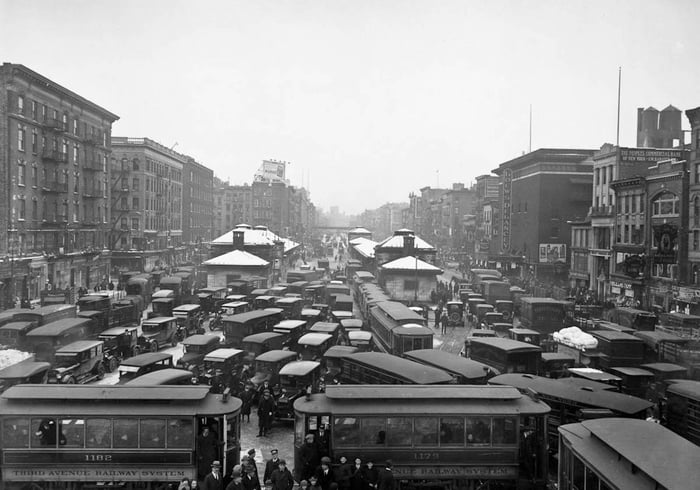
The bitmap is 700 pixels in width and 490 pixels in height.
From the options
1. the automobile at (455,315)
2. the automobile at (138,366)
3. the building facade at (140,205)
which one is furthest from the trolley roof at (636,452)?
the building facade at (140,205)

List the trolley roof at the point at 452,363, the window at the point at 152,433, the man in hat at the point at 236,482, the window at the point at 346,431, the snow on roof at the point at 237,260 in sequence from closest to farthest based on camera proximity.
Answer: the man in hat at the point at 236,482
the window at the point at 152,433
the window at the point at 346,431
the trolley roof at the point at 452,363
the snow on roof at the point at 237,260

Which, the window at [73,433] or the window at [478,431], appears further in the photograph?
the window at [478,431]

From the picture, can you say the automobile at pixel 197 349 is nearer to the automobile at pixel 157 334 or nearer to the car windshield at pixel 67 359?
the automobile at pixel 157 334

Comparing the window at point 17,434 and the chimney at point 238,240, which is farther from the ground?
the chimney at point 238,240

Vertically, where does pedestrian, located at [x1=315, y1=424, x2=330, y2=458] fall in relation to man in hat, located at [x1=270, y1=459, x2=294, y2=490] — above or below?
above

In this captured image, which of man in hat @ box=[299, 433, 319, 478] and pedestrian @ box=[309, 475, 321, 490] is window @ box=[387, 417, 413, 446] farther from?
pedestrian @ box=[309, 475, 321, 490]

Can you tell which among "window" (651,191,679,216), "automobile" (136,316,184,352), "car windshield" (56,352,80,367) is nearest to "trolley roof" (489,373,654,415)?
"car windshield" (56,352,80,367)

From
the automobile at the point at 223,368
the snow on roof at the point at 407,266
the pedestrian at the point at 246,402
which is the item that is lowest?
the pedestrian at the point at 246,402
